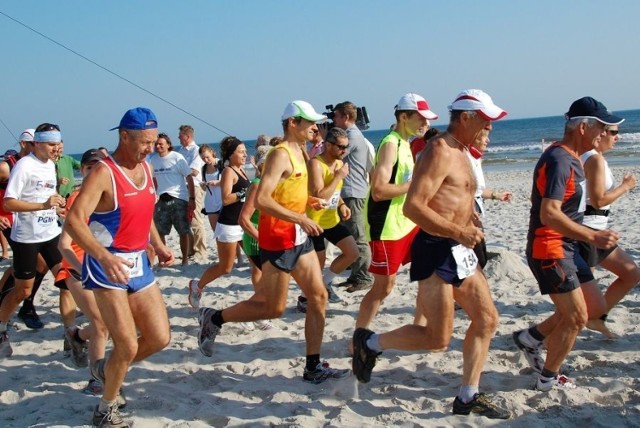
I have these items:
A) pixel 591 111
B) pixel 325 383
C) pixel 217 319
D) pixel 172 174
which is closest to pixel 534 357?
pixel 325 383

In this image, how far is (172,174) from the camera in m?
9.13

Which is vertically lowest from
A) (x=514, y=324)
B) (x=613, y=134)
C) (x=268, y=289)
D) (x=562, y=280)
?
(x=514, y=324)

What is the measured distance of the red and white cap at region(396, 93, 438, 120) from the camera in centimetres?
481

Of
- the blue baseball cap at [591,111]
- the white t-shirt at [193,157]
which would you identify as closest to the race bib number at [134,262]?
the blue baseball cap at [591,111]

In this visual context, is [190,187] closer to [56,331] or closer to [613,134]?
[56,331]

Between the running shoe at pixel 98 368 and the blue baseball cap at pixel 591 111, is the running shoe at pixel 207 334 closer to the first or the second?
the running shoe at pixel 98 368

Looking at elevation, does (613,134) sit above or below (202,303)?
above

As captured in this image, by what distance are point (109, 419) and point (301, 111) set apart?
7.47 ft

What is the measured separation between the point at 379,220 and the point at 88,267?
2114 mm

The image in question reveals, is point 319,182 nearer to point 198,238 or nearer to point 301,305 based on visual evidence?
point 301,305

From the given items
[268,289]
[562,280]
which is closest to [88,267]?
[268,289]

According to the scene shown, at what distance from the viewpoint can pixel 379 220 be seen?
4859 millimetres

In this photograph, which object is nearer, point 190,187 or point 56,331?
point 56,331

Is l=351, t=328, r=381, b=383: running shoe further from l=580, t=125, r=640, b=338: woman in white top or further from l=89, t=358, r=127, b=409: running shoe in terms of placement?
l=580, t=125, r=640, b=338: woman in white top
